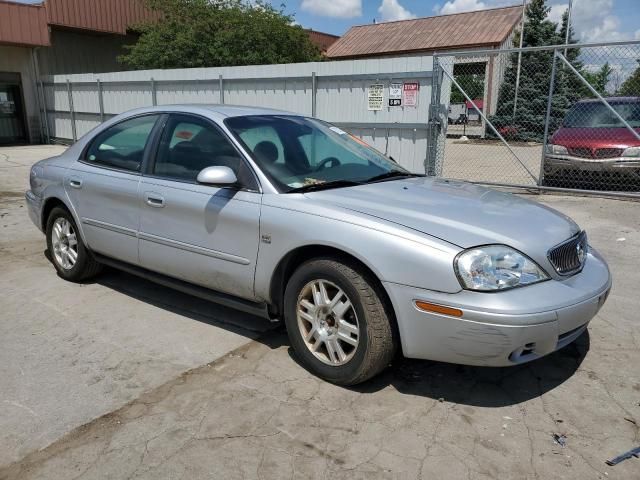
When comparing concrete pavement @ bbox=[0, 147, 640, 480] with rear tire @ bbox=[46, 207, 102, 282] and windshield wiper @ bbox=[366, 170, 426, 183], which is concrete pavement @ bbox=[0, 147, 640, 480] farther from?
windshield wiper @ bbox=[366, 170, 426, 183]

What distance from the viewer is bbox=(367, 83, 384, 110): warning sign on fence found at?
393 inches

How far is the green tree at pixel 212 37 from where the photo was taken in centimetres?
1883

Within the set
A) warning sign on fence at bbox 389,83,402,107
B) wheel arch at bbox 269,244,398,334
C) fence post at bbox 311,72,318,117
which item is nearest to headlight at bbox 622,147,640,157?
warning sign on fence at bbox 389,83,402,107

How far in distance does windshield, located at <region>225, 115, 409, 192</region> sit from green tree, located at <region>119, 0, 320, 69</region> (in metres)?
15.8

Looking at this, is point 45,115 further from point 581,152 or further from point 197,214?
point 197,214

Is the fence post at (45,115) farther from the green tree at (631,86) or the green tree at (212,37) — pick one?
the green tree at (631,86)

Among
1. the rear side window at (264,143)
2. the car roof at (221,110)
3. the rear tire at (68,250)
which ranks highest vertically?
the car roof at (221,110)

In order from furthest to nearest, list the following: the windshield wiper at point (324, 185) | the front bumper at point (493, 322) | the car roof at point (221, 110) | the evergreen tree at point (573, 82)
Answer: the evergreen tree at point (573, 82)
the car roof at point (221, 110)
the windshield wiper at point (324, 185)
the front bumper at point (493, 322)

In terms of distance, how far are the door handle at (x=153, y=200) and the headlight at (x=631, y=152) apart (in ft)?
25.7

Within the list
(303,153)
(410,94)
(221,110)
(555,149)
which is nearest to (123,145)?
(221,110)

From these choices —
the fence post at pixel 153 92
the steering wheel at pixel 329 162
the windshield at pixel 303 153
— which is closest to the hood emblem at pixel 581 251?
the windshield at pixel 303 153

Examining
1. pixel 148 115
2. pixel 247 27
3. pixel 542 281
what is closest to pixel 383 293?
pixel 542 281

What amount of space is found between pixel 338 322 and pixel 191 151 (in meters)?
1.70

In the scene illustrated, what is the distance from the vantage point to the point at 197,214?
3553 millimetres
